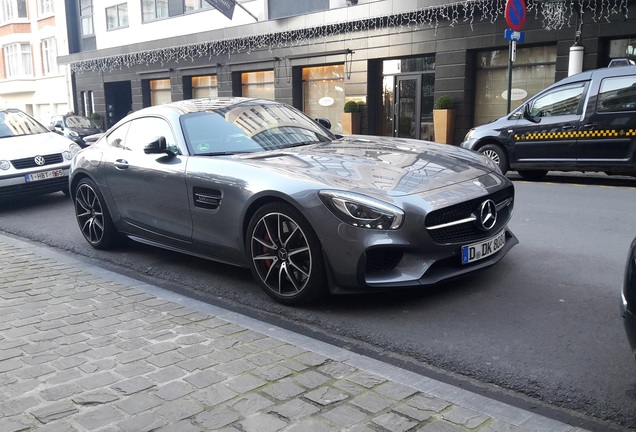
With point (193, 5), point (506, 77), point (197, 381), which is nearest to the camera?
point (197, 381)

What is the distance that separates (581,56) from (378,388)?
13.4 metres

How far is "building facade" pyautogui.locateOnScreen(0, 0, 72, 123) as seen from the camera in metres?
36.1

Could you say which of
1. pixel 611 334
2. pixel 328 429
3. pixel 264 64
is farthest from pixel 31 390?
pixel 264 64

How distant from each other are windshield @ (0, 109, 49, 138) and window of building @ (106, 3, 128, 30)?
67.9 feet

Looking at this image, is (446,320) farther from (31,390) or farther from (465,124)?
(465,124)

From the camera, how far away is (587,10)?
46.7 ft

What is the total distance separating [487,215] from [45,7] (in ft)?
130

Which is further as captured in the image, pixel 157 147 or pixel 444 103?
pixel 444 103

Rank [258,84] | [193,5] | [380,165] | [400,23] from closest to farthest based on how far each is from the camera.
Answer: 1. [380,165]
2. [400,23]
3. [258,84]
4. [193,5]

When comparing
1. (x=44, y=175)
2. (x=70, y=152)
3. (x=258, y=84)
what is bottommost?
(x=44, y=175)

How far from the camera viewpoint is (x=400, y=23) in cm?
1784

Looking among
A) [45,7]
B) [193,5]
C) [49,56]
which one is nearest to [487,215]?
[193,5]

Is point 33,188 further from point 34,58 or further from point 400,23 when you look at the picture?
point 34,58

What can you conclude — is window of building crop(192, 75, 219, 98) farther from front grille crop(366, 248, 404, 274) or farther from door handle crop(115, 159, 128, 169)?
front grille crop(366, 248, 404, 274)
